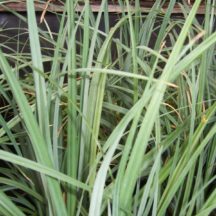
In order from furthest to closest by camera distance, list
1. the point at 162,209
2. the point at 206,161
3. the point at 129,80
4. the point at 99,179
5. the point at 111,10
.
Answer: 1. the point at 111,10
2. the point at 129,80
3. the point at 206,161
4. the point at 162,209
5. the point at 99,179

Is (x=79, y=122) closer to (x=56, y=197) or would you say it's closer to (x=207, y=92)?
(x=56, y=197)

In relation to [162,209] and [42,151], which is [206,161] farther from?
[42,151]

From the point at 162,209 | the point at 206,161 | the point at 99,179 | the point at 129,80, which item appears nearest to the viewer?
the point at 99,179

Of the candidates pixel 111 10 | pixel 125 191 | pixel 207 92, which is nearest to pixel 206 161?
pixel 207 92

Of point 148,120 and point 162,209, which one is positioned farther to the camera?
point 162,209

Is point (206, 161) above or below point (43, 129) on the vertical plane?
below

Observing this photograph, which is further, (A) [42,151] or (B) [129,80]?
(B) [129,80]

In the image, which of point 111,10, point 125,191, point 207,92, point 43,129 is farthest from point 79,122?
point 111,10

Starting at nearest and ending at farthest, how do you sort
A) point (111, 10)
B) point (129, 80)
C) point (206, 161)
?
1. point (206, 161)
2. point (129, 80)
3. point (111, 10)

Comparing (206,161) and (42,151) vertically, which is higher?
(42,151)
